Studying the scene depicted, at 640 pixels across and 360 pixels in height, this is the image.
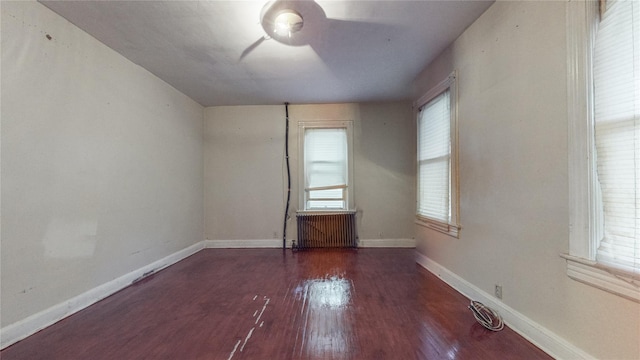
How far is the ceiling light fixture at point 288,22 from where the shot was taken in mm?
2189

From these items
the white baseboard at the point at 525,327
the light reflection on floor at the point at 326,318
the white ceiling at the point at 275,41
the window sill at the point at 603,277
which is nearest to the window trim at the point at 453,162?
the white ceiling at the point at 275,41

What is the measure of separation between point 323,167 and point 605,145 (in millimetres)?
3832

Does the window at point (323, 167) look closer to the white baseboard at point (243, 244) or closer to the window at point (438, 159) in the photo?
the white baseboard at point (243, 244)

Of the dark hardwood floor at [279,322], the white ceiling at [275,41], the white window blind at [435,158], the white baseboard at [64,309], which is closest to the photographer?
the dark hardwood floor at [279,322]

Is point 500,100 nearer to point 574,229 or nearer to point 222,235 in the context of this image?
point 574,229

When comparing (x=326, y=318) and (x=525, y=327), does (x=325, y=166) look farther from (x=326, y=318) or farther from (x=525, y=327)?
(x=525, y=327)

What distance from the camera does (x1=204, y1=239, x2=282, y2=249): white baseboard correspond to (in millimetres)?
4843

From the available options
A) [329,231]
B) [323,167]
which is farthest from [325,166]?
[329,231]

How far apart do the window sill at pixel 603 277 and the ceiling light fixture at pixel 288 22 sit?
263 centimetres

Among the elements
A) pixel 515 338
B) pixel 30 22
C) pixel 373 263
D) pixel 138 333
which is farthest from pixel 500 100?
pixel 30 22

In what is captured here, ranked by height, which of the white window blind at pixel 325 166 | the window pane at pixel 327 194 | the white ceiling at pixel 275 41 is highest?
the white ceiling at pixel 275 41

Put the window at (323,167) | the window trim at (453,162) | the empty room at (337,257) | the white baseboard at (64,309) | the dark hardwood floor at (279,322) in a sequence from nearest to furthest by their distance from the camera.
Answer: the empty room at (337,257) → the dark hardwood floor at (279,322) → the white baseboard at (64,309) → the window trim at (453,162) → the window at (323,167)

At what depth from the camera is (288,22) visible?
226cm

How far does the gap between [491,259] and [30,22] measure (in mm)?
4270
